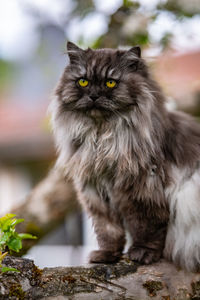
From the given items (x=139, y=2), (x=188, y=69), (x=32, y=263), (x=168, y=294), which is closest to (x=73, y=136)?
(x=32, y=263)

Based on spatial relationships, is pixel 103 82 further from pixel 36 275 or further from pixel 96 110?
pixel 36 275

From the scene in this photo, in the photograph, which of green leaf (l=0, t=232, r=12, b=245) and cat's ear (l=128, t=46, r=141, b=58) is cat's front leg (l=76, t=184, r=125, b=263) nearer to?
green leaf (l=0, t=232, r=12, b=245)

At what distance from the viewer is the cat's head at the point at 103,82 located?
2.45 m

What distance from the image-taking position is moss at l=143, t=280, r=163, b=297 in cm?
209

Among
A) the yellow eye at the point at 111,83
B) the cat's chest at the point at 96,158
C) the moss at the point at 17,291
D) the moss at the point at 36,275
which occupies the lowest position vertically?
the moss at the point at 17,291

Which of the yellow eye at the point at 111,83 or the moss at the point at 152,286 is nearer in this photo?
the moss at the point at 152,286

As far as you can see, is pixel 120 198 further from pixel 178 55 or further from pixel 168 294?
pixel 178 55

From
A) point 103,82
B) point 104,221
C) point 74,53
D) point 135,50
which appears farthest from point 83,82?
point 104,221

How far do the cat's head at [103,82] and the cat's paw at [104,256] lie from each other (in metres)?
0.94

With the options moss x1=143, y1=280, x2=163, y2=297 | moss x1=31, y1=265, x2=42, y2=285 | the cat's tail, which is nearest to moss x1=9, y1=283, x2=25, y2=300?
moss x1=31, y1=265, x2=42, y2=285

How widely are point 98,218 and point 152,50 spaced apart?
2.26m

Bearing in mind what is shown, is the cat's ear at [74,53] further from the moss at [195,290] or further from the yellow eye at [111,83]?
the moss at [195,290]

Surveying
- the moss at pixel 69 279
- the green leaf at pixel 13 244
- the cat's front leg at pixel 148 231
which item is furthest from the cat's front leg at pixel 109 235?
the green leaf at pixel 13 244

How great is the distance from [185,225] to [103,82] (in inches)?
44.2
